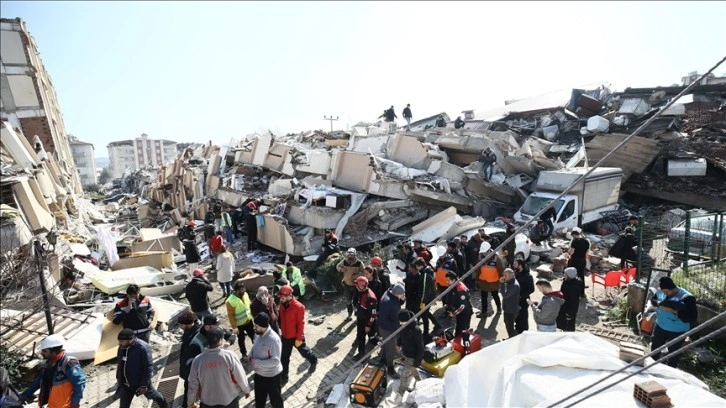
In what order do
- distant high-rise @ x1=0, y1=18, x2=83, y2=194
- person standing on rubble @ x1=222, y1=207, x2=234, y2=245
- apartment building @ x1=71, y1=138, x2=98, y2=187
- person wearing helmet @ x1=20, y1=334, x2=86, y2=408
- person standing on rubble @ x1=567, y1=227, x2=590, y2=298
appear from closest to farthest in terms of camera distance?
person wearing helmet @ x1=20, y1=334, x2=86, y2=408, person standing on rubble @ x1=567, y1=227, x2=590, y2=298, person standing on rubble @ x1=222, y1=207, x2=234, y2=245, distant high-rise @ x1=0, y1=18, x2=83, y2=194, apartment building @ x1=71, y1=138, x2=98, y2=187

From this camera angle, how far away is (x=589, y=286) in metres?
8.73

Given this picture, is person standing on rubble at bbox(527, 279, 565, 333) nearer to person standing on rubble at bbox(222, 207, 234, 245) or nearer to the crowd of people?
the crowd of people

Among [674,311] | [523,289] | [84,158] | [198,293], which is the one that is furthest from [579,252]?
[84,158]

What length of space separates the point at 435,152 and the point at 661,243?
6807 mm

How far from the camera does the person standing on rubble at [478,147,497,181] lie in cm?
1329

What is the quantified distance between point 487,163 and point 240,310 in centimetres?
993

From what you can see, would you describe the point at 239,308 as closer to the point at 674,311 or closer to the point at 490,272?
the point at 490,272

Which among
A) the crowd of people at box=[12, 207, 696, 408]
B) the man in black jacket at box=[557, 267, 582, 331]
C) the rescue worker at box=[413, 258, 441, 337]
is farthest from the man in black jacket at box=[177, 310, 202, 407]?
the man in black jacket at box=[557, 267, 582, 331]

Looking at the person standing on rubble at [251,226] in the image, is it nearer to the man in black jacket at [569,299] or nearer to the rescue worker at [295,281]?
the rescue worker at [295,281]

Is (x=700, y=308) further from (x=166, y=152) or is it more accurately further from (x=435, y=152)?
(x=166, y=152)

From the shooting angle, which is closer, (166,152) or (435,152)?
(435,152)

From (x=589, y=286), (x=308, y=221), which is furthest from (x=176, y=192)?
(x=589, y=286)

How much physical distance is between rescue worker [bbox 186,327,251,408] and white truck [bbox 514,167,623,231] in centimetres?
964

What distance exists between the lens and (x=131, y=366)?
440 cm
